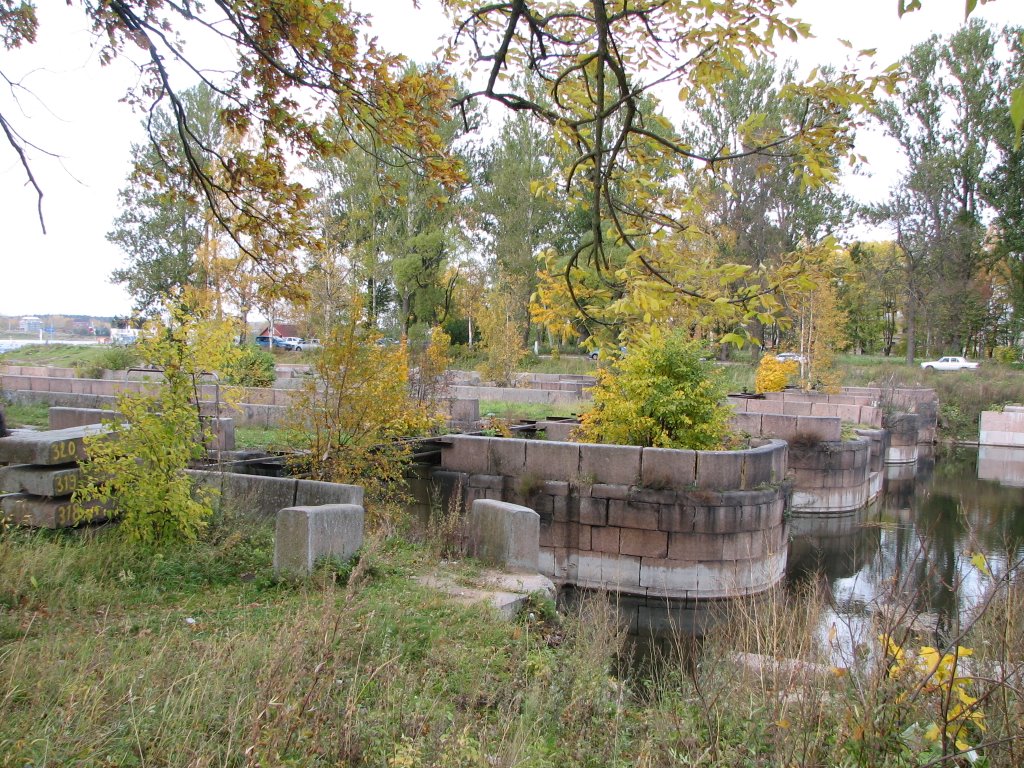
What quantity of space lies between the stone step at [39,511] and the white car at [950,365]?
1648 inches

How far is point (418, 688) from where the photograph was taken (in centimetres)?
419

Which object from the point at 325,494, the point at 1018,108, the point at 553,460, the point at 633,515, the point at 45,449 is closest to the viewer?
the point at 1018,108

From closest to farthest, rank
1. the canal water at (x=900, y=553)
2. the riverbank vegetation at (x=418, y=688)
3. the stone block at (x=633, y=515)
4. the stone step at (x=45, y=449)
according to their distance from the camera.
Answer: the riverbank vegetation at (x=418, y=688), the canal water at (x=900, y=553), the stone step at (x=45, y=449), the stone block at (x=633, y=515)

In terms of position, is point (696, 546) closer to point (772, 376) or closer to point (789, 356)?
point (772, 376)

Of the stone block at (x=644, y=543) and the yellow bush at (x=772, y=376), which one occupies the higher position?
the yellow bush at (x=772, y=376)

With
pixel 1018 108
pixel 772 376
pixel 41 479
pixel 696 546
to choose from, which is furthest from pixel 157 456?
pixel 772 376

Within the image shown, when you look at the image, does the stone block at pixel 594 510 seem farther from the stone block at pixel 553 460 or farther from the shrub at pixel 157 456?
the shrub at pixel 157 456

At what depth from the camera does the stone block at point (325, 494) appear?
23.5 feet

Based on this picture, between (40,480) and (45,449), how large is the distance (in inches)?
11.8

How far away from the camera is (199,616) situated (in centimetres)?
520

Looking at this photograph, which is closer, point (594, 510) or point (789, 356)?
point (594, 510)

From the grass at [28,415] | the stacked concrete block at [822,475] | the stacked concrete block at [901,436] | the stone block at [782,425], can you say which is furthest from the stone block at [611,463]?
the stacked concrete block at [901,436]

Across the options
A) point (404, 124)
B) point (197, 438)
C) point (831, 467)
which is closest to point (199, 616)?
point (197, 438)

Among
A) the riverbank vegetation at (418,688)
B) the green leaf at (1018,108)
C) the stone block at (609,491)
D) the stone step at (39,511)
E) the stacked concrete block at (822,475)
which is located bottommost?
the stacked concrete block at (822,475)
